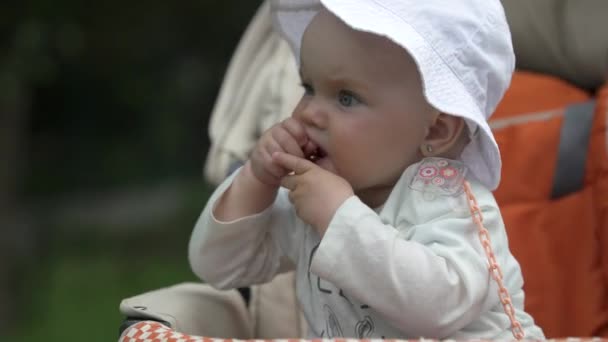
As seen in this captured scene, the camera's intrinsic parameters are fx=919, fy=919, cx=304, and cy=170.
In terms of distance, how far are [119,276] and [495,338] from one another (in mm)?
2457

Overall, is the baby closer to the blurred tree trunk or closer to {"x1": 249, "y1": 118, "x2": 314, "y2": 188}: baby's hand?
{"x1": 249, "y1": 118, "x2": 314, "y2": 188}: baby's hand

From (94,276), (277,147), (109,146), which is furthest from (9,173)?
(277,147)

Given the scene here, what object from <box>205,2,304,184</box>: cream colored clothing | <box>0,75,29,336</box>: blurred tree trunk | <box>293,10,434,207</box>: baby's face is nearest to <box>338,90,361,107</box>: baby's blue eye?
<box>293,10,434,207</box>: baby's face

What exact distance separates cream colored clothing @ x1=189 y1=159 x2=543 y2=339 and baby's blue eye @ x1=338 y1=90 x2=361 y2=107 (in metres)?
0.10

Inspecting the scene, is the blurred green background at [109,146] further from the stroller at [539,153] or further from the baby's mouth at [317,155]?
the baby's mouth at [317,155]

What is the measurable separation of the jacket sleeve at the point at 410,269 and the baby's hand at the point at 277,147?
11 centimetres

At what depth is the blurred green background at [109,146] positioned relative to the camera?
3250 mm

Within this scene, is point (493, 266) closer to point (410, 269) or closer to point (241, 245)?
point (410, 269)

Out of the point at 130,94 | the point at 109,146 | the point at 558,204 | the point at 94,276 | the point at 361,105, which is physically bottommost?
the point at 94,276

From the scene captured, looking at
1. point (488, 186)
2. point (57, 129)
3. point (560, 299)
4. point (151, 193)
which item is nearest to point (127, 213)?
point (151, 193)

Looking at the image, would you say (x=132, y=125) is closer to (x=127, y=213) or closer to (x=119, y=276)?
(x=127, y=213)

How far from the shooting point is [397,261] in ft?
3.01

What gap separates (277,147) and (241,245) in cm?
16

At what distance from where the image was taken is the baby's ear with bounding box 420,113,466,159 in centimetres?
102
